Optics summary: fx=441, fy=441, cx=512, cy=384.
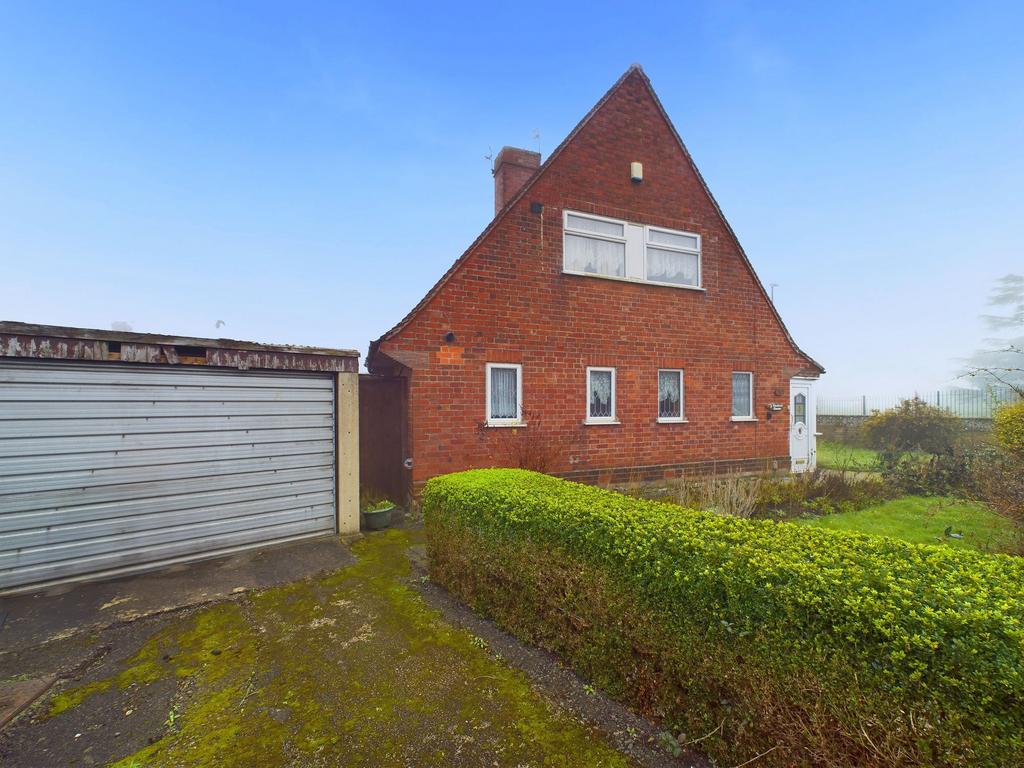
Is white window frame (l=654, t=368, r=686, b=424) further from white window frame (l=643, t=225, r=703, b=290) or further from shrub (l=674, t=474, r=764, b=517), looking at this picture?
shrub (l=674, t=474, r=764, b=517)

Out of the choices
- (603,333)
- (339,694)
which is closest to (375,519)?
(339,694)

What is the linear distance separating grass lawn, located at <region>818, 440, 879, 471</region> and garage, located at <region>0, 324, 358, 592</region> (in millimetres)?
13257

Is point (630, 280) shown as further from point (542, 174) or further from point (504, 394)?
point (504, 394)

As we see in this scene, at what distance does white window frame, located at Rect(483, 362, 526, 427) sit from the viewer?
8578mm

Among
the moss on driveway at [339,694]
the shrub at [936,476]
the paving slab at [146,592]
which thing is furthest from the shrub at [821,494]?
the paving slab at [146,592]

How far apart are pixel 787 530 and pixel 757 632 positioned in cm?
93

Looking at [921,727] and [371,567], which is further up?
[921,727]

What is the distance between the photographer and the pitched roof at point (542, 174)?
319 inches

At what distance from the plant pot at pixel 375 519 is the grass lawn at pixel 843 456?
12.1 m

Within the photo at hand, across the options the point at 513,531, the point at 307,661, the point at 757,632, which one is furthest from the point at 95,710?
the point at 757,632

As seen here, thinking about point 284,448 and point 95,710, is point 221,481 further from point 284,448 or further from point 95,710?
point 95,710

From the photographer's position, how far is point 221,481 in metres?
5.98

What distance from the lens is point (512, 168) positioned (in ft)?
35.2

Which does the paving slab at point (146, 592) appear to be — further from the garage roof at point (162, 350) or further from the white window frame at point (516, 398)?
the white window frame at point (516, 398)
